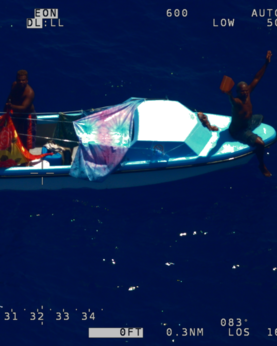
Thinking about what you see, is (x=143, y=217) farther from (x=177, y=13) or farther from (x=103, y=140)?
(x=177, y=13)

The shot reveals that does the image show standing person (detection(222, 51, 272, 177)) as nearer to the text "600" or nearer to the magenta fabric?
the magenta fabric

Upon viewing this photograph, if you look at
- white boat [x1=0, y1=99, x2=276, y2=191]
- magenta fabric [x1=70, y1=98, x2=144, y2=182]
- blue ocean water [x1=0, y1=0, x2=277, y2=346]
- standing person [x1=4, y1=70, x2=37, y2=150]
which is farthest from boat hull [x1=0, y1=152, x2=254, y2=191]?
standing person [x1=4, y1=70, x2=37, y2=150]

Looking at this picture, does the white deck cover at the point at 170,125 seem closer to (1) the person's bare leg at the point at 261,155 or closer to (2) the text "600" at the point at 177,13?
(1) the person's bare leg at the point at 261,155

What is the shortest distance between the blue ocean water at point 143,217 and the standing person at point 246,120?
1228 millimetres

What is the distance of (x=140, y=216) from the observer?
83.2 feet

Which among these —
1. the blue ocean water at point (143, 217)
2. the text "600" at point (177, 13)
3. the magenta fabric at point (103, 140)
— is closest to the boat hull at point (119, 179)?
the blue ocean water at point (143, 217)

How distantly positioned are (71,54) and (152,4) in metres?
4.61

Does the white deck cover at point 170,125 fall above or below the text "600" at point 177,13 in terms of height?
below

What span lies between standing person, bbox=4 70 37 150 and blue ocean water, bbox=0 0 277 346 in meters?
2.21

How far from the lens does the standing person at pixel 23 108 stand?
2477 cm

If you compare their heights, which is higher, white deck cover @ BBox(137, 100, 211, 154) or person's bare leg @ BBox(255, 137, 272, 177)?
white deck cover @ BBox(137, 100, 211, 154)

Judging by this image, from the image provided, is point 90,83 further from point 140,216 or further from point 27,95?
point 140,216

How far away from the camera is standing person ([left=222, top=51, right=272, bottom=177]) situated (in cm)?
2520

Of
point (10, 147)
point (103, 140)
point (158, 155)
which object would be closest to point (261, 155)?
point (158, 155)
